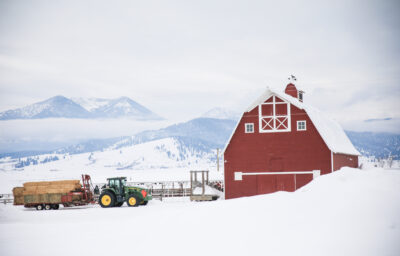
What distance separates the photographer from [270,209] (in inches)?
704

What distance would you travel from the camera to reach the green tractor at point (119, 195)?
3219 cm

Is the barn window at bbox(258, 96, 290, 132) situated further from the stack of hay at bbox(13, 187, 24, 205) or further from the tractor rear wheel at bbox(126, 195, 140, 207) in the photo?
the stack of hay at bbox(13, 187, 24, 205)

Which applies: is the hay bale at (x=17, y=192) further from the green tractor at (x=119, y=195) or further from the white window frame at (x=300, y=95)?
Result: the white window frame at (x=300, y=95)

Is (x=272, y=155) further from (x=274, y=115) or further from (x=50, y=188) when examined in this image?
(x=50, y=188)

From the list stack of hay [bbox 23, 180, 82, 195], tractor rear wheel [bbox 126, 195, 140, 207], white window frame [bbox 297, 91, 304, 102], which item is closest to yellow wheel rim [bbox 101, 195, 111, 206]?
tractor rear wheel [bbox 126, 195, 140, 207]

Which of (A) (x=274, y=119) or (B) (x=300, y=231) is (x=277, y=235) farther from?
(A) (x=274, y=119)

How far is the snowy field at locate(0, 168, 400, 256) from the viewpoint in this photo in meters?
14.1

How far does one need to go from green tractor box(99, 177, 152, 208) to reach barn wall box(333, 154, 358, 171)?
13728mm

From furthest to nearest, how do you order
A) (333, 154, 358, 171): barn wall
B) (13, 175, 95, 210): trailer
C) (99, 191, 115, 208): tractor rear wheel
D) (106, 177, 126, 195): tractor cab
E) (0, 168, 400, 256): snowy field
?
1. (13, 175, 95, 210): trailer
2. (106, 177, 126, 195): tractor cab
3. (99, 191, 115, 208): tractor rear wheel
4. (333, 154, 358, 171): barn wall
5. (0, 168, 400, 256): snowy field

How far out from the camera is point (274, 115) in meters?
32.7

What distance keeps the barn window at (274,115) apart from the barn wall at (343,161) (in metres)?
4.02

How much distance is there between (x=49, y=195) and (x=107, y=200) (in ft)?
14.6

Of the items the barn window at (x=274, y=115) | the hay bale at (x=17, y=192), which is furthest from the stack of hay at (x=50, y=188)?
the barn window at (x=274, y=115)

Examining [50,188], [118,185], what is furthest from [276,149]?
[50,188]
